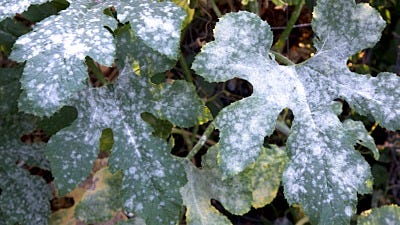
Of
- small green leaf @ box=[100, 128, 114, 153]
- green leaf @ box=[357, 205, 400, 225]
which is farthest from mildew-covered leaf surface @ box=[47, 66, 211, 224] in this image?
green leaf @ box=[357, 205, 400, 225]

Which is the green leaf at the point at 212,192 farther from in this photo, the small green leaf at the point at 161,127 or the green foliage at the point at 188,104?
the small green leaf at the point at 161,127

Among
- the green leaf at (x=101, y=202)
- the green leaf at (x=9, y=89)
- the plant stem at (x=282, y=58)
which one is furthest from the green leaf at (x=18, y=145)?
the plant stem at (x=282, y=58)

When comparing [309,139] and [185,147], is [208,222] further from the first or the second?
[185,147]

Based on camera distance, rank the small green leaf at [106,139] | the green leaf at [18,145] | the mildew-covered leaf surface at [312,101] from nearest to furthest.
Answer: the mildew-covered leaf surface at [312,101]
the small green leaf at [106,139]
the green leaf at [18,145]

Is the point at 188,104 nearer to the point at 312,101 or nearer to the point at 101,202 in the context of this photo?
the point at 312,101

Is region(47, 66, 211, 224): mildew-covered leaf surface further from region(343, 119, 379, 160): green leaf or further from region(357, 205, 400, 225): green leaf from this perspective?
region(357, 205, 400, 225): green leaf

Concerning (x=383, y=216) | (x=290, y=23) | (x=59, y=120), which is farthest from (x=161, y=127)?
(x=383, y=216)

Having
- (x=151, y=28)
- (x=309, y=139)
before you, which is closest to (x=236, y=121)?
(x=309, y=139)
